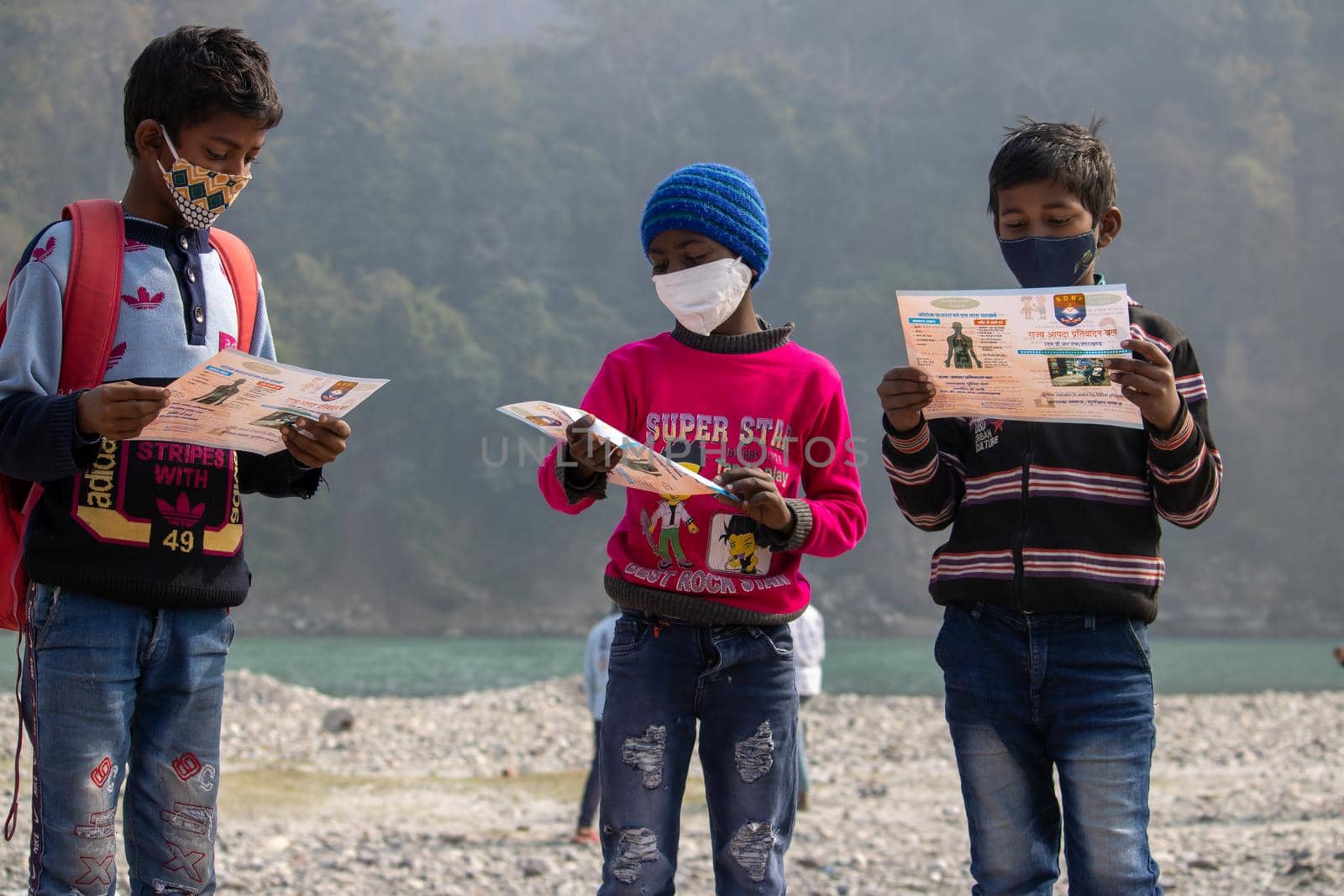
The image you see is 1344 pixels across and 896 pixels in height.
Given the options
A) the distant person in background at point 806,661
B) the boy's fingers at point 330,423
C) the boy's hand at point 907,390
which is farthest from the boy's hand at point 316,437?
the distant person in background at point 806,661

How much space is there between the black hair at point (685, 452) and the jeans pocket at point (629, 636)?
1.16 ft

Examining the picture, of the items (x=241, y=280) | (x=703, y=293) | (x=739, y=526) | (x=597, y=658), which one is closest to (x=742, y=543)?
(x=739, y=526)

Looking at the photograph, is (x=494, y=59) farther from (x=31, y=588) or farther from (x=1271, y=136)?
(x=31, y=588)

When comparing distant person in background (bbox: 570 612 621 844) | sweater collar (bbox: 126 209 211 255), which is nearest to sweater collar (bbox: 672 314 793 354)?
sweater collar (bbox: 126 209 211 255)

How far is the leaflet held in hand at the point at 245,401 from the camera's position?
7.99 feet

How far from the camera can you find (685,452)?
2.94 meters

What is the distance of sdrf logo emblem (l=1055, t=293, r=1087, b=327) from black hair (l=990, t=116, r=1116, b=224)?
0.40 m

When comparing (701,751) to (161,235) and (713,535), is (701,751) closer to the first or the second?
(713,535)

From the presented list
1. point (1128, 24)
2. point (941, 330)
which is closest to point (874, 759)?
point (941, 330)

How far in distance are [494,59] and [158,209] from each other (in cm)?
6517

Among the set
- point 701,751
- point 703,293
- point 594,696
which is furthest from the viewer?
point 594,696

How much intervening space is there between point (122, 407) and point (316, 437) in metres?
0.42

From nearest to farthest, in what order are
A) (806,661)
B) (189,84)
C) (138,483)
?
1. (138,483)
2. (189,84)
3. (806,661)

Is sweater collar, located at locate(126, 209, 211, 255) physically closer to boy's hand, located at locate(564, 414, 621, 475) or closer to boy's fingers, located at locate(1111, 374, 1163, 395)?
boy's hand, located at locate(564, 414, 621, 475)
